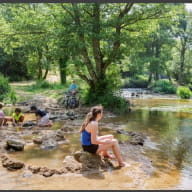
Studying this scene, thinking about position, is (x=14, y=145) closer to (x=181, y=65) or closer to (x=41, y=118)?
(x=41, y=118)

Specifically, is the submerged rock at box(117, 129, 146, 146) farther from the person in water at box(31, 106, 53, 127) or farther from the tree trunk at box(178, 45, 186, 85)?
the tree trunk at box(178, 45, 186, 85)

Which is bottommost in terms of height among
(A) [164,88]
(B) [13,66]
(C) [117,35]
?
(A) [164,88]

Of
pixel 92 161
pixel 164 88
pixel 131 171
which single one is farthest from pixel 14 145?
pixel 164 88

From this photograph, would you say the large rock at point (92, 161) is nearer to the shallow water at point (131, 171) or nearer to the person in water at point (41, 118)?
the shallow water at point (131, 171)

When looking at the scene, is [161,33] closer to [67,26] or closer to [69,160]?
[67,26]

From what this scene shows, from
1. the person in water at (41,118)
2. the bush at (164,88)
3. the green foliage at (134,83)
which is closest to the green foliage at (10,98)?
the person in water at (41,118)

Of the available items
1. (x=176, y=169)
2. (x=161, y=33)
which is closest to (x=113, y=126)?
(x=176, y=169)

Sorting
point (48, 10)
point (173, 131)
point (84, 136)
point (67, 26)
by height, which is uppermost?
point (48, 10)

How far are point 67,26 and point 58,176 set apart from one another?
1104 centimetres

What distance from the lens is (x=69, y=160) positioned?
6762 mm

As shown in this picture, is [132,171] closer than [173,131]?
Yes

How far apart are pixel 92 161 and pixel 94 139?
0.48 meters

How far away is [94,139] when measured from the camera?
6.88 m

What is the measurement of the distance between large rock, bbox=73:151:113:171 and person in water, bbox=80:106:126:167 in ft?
0.44
